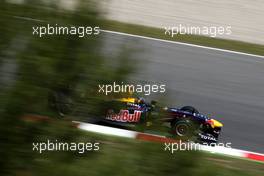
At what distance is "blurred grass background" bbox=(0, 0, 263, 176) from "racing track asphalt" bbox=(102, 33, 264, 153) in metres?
5.32

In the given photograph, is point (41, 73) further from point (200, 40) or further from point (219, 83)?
point (200, 40)

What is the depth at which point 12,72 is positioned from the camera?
4191 millimetres

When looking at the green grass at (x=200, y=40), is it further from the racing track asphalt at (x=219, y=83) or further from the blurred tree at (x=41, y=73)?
the blurred tree at (x=41, y=73)

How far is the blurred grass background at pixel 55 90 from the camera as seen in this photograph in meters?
4.11

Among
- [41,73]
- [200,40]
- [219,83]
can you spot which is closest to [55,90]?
[41,73]

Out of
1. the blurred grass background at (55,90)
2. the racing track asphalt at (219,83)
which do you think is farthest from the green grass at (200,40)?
the blurred grass background at (55,90)

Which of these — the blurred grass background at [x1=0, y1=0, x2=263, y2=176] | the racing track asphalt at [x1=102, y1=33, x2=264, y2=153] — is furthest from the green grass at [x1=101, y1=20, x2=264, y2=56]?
the blurred grass background at [x1=0, y1=0, x2=263, y2=176]

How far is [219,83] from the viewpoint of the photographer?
12.2 metres

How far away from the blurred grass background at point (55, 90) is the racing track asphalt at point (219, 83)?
5325 millimetres

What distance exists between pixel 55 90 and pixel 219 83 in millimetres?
8316

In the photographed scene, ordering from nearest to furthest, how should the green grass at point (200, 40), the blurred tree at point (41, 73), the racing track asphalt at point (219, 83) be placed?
the blurred tree at point (41, 73) → the racing track asphalt at point (219, 83) → the green grass at point (200, 40)

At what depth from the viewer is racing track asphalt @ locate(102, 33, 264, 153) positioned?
10.2 m

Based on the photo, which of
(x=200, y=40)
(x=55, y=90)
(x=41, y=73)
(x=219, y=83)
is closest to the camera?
(x=41, y=73)

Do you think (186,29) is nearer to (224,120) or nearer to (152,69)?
(152,69)
